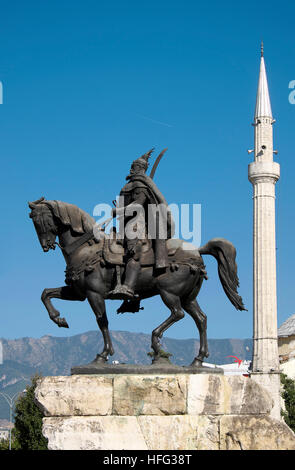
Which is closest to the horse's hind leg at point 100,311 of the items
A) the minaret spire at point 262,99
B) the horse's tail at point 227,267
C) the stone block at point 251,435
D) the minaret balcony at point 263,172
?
the horse's tail at point 227,267

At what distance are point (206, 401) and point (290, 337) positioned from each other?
192 feet

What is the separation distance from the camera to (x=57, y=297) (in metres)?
13.1

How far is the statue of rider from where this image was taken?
496 inches

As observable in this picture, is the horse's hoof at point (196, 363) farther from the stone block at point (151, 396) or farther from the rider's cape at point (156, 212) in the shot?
the rider's cape at point (156, 212)

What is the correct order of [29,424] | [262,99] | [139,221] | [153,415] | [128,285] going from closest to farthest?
[153,415] < [128,285] < [139,221] < [29,424] < [262,99]

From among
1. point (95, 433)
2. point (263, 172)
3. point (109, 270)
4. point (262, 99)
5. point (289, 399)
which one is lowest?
A: point (95, 433)

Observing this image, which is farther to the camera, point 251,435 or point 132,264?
point 132,264

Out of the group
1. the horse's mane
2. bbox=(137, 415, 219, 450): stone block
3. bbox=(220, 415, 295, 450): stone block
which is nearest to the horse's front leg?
the horse's mane

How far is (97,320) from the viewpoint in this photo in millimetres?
12734

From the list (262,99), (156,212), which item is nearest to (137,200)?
(156,212)

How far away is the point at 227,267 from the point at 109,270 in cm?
194

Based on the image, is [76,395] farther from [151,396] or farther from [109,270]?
[109,270]

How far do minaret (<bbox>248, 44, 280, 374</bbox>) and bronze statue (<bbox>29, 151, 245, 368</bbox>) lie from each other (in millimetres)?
44034
